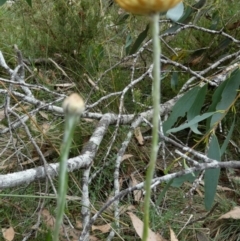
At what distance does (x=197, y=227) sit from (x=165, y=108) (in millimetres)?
486

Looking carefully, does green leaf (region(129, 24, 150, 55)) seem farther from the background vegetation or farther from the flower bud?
the flower bud

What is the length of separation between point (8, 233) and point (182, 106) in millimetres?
636

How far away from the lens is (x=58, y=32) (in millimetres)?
2539

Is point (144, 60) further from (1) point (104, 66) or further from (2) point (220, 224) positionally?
(2) point (220, 224)

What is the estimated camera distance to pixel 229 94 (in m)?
1.41

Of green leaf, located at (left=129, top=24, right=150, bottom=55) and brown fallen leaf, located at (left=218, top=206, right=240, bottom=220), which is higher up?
green leaf, located at (left=129, top=24, right=150, bottom=55)

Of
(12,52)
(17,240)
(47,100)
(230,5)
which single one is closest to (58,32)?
(12,52)

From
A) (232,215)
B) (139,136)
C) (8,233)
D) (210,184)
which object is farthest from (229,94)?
(8,233)

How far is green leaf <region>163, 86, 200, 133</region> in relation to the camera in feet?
4.72

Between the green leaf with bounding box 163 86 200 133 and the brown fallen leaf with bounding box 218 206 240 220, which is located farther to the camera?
the brown fallen leaf with bounding box 218 206 240 220

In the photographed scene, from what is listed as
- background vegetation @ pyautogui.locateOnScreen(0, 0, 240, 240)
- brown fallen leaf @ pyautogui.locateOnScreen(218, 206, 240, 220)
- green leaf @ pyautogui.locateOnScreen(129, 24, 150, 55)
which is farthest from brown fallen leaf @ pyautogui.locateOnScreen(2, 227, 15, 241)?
green leaf @ pyautogui.locateOnScreen(129, 24, 150, 55)

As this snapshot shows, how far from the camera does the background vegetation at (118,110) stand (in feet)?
4.94

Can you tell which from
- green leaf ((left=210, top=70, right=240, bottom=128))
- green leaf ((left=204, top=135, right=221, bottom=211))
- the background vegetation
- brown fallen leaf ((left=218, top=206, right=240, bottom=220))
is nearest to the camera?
green leaf ((left=204, top=135, right=221, bottom=211))

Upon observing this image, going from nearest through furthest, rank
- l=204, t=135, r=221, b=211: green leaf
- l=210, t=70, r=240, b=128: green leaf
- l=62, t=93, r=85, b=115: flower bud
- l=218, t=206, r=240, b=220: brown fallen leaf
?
1. l=62, t=93, r=85, b=115: flower bud
2. l=204, t=135, r=221, b=211: green leaf
3. l=210, t=70, r=240, b=128: green leaf
4. l=218, t=206, r=240, b=220: brown fallen leaf
